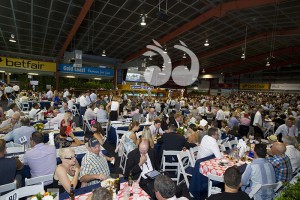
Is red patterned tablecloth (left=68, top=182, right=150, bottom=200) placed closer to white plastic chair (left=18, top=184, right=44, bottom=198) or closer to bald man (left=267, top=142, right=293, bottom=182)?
white plastic chair (left=18, top=184, right=44, bottom=198)

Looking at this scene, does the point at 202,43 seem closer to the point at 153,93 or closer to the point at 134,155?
the point at 153,93

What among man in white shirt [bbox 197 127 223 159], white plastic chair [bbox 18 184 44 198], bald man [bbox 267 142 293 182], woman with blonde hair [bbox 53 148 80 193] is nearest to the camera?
white plastic chair [bbox 18 184 44 198]

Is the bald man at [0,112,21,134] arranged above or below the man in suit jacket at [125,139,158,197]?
above

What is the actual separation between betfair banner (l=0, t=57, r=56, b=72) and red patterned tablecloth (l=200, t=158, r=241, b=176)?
48.9 ft

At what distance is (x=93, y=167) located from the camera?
108 inches

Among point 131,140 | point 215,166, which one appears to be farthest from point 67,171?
point 215,166

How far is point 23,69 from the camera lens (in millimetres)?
14164

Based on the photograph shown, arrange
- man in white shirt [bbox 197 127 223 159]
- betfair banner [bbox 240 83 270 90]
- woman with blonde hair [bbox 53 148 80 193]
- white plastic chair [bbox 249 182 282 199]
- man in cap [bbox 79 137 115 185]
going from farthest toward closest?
1. betfair banner [bbox 240 83 270 90]
2. man in white shirt [bbox 197 127 223 159]
3. man in cap [bbox 79 137 115 185]
4. white plastic chair [bbox 249 182 282 199]
5. woman with blonde hair [bbox 53 148 80 193]

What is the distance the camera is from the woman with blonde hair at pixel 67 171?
2.40m

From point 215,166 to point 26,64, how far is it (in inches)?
597

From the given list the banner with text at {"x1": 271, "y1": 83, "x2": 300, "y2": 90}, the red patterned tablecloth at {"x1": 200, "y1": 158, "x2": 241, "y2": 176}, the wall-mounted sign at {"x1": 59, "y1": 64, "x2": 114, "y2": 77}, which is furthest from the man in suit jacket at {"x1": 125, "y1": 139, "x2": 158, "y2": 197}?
the banner with text at {"x1": 271, "y1": 83, "x2": 300, "y2": 90}

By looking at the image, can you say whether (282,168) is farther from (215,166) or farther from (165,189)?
(165,189)

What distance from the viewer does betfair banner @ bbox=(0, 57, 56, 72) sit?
13.5 meters

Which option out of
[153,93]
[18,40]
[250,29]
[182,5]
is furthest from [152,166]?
[153,93]
